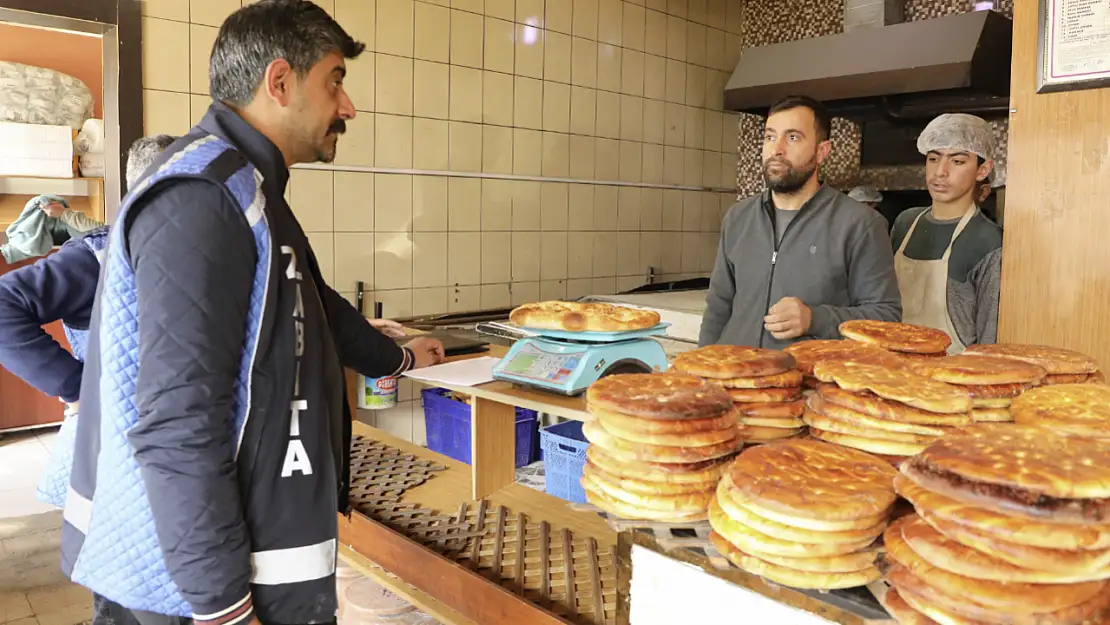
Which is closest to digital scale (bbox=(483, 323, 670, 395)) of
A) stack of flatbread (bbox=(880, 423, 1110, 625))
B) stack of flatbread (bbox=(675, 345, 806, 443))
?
stack of flatbread (bbox=(675, 345, 806, 443))

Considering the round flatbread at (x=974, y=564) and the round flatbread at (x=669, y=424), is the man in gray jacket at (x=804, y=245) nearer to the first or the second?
the round flatbread at (x=669, y=424)

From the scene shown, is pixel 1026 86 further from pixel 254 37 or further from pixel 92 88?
pixel 92 88

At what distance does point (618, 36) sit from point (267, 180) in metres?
4.07

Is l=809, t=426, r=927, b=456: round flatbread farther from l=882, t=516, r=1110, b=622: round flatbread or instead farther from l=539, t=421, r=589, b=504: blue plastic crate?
l=539, t=421, r=589, b=504: blue plastic crate

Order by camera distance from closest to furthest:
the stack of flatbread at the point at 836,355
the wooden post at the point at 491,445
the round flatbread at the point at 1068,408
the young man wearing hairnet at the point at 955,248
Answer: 1. the round flatbread at the point at 1068,408
2. the stack of flatbread at the point at 836,355
3. the wooden post at the point at 491,445
4. the young man wearing hairnet at the point at 955,248

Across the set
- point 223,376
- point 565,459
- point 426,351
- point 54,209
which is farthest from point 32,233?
point 223,376

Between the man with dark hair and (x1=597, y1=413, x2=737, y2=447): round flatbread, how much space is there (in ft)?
1.65

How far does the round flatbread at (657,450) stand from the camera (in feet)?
3.59

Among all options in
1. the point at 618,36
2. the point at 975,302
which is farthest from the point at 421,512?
the point at 618,36

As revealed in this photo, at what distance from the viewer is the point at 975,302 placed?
293cm

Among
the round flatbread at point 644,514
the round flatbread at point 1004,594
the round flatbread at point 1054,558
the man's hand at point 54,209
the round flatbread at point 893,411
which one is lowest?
the round flatbread at point 644,514

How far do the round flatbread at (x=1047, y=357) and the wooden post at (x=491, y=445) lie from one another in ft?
4.01

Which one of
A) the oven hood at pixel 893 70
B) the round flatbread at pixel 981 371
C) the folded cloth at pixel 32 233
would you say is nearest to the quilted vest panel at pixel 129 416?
the round flatbread at pixel 981 371

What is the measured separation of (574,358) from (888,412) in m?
0.91
